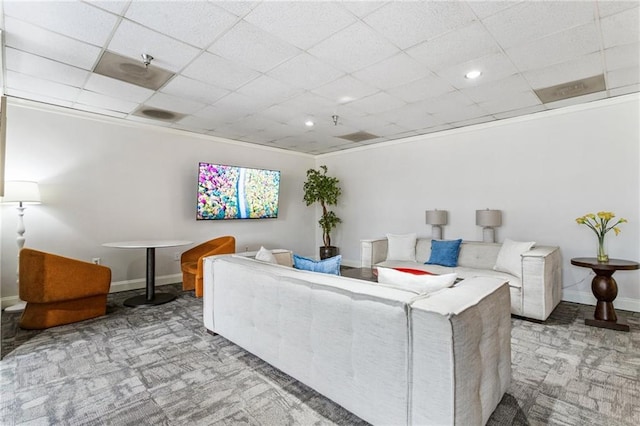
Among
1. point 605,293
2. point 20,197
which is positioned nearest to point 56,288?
point 20,197

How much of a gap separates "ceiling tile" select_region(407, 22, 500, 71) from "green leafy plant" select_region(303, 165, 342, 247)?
3.93 meters

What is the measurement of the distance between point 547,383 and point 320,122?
409cm

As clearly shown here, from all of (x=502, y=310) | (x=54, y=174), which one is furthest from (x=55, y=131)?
(x=502, y=310)

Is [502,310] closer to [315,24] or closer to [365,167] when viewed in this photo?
[315,24]

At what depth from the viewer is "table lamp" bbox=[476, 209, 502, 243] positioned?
176 inches

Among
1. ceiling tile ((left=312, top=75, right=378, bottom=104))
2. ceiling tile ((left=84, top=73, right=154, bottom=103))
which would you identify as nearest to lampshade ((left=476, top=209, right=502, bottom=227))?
ceiling tile ((left=312, top=75, right=378, bottom=104))

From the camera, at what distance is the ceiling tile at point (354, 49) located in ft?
8.05

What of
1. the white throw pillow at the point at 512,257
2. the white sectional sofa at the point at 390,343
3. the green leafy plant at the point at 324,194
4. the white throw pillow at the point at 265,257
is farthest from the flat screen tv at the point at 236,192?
the white throw pillow at the point at 512,257

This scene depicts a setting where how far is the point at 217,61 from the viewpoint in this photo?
9.50 ft

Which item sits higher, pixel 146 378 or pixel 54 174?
pixel 54 174

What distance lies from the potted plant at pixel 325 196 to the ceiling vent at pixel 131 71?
3828 millimetres

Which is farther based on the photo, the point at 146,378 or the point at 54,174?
the point at 54,174

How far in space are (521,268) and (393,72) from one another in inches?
104

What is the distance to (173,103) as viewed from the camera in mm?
4008
